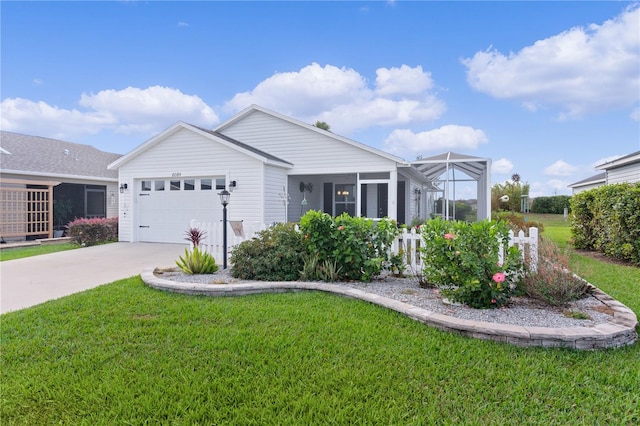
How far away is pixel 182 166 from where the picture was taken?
12.5 m

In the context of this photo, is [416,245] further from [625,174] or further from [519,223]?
[625,174]

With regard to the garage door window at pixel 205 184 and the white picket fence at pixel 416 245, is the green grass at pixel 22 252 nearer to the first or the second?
the garage door window at pixel 205 184

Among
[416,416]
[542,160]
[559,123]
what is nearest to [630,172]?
[542,160]

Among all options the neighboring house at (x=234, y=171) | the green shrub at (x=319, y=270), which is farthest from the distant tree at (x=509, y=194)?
the green shrub at (x=319, y=270)

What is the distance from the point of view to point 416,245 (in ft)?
22.1

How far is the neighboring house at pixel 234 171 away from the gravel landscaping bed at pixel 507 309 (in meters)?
6.57

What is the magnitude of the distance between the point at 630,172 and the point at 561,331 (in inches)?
616

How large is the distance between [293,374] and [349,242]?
3028mm

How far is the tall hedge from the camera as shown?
8250 mm

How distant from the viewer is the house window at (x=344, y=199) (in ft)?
54.9

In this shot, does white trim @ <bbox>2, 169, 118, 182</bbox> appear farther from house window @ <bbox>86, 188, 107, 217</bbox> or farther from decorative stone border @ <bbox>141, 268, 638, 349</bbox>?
decorative stone border @ <bbox>141, 268, 638, 349</bbox>

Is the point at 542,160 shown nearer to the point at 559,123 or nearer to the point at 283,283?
the point at 559,123

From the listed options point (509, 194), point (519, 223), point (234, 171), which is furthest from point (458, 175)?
point (509, 194)

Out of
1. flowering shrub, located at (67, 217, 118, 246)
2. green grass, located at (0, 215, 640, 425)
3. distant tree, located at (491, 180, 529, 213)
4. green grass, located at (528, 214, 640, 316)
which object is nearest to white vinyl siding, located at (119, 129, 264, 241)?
flowering shrub, located at (67, 217, 118, 246)
